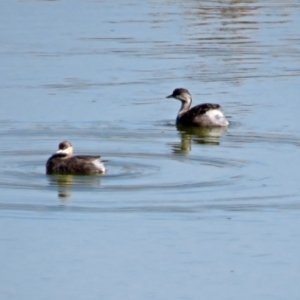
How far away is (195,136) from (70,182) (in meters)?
3.83

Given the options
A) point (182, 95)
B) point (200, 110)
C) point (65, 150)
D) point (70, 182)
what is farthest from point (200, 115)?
point (70, 182)

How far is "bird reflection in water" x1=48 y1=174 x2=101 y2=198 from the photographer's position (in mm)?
12977

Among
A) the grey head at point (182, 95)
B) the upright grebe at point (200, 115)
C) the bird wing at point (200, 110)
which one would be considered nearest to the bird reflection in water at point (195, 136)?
the upright grebe at point (200, 115)

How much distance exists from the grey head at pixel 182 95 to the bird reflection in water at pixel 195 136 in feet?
2.64

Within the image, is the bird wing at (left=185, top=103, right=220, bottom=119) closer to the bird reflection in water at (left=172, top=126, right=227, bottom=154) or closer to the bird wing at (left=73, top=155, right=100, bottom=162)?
the bird reflection in water at (left=172, top=126, right=227, bottom=154)

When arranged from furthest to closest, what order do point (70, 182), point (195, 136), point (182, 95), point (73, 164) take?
point (182, 95)
point (195, 136)
point (73, 164)
point (70, 182)

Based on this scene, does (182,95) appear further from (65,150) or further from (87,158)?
(87,158)

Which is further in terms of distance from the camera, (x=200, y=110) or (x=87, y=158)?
(x=200, y=110)

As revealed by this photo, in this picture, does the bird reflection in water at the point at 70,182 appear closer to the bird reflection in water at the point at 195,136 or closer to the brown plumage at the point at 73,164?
the brown plumage at the point at 73,164

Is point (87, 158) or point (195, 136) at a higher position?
point (87, 158)

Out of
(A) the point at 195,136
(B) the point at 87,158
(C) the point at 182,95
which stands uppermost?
(B) the point at 87,158

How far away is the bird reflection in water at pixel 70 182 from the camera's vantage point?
12977mm

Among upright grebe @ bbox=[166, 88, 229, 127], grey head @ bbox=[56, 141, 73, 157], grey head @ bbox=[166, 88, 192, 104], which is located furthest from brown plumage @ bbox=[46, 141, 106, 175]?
grey head @ bbox=[166, 88, 192, 104]

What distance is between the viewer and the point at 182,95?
18266mm
